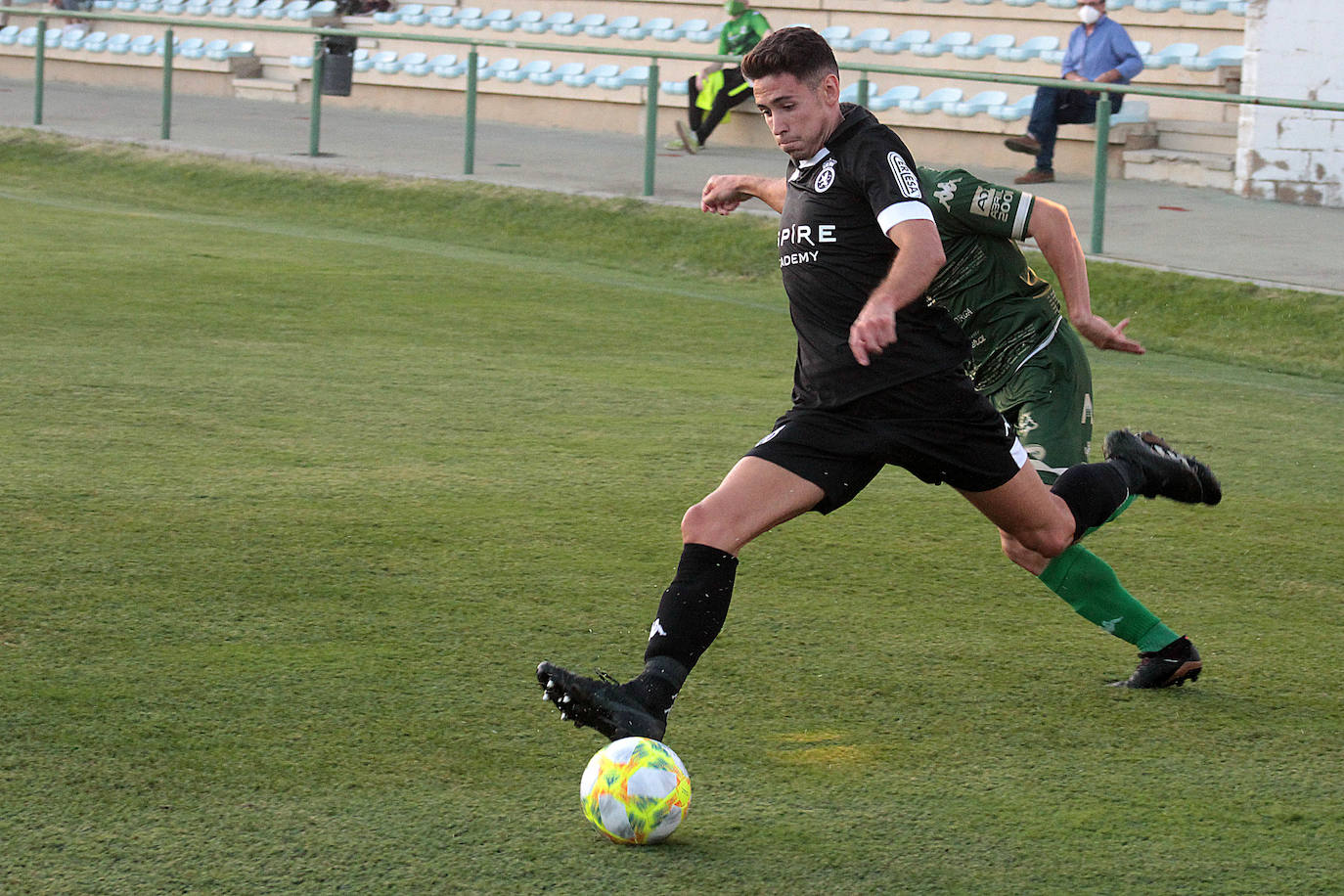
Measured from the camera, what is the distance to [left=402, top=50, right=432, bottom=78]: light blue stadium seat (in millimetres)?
21095

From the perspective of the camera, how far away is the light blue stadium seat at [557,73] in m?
21.0

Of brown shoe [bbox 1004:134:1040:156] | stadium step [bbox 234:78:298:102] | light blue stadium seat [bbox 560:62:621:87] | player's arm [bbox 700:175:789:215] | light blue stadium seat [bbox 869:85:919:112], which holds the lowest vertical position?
player's arm [bbox 700:175:789:215]

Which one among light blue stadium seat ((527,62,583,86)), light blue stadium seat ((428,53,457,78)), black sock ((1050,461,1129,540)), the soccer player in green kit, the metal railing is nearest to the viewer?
black sock ((1050,461,1129,540))

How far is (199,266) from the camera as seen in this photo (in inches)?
488

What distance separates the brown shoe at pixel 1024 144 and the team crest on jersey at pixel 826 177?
1016cm

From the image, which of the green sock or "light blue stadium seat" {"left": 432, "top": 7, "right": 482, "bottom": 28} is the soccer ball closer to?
the green sock

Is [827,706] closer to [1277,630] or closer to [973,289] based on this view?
[973,289]

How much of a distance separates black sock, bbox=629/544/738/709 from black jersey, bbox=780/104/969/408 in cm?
50

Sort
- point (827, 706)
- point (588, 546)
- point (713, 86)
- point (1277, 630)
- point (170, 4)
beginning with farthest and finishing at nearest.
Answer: point (170, 4) < point (713, 86) < point (588, 546) < point (1277, 630) < point (827, 706)

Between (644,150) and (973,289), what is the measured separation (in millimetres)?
10659

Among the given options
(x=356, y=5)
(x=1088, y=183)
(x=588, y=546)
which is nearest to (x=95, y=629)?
(x=588, y=546)

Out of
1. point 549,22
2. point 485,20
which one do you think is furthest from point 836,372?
point 485,20

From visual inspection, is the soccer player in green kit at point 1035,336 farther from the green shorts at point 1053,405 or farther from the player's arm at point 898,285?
the player's arm at point 898,285

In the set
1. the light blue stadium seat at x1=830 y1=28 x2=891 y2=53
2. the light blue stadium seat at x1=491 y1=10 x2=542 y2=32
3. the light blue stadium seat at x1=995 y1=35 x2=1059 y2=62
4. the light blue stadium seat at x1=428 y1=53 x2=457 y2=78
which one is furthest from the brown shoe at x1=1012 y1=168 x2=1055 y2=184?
the light blue stadium seat at x1=491 y1=10 x2=542 y2=32
